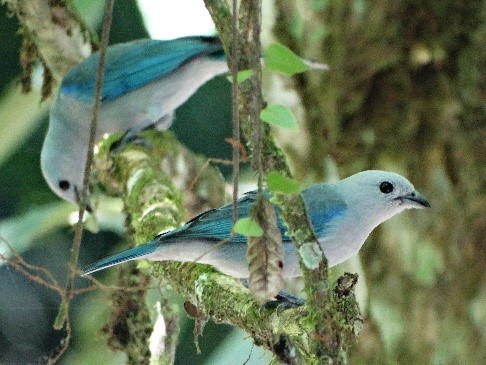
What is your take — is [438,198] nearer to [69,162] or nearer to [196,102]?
[69,162]

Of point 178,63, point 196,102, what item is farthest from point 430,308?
point 196,102

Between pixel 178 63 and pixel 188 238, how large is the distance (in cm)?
174

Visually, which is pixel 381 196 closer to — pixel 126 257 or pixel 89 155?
pixel 126 257

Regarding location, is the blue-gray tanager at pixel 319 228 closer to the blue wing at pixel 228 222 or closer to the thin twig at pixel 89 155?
the blue wing at pixel 228 222

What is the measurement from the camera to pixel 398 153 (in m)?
3.52

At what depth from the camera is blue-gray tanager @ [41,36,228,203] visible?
415cm

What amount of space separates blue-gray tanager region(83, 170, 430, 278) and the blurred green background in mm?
614

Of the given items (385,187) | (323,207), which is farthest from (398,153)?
(323,207)

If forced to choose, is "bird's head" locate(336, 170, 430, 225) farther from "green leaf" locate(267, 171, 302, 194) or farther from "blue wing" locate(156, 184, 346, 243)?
"green leaf" locate(267, 171, 302, 194)

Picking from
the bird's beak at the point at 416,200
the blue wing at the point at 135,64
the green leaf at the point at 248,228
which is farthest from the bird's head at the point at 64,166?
the green leaf at the point at 248,228

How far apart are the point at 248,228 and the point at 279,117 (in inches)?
8.6

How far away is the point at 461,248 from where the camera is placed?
335cm

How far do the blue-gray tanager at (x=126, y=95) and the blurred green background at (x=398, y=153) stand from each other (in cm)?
41

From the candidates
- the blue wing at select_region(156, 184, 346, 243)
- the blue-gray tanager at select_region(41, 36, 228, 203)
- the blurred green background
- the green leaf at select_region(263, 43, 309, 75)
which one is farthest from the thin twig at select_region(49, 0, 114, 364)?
the blue-gray tanager at select_region(41, 36, 228, 203)
